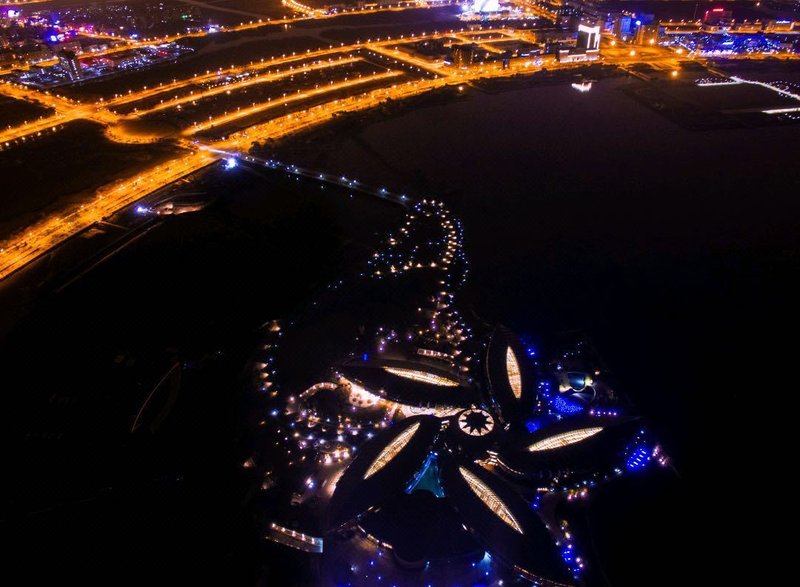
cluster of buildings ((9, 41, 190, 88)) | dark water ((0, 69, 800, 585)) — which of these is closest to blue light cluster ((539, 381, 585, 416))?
dark water ((0, 69, 800, 585))

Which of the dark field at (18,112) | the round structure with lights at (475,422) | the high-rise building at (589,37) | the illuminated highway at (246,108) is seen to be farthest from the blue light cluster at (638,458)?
the high-rise building at (589,37)

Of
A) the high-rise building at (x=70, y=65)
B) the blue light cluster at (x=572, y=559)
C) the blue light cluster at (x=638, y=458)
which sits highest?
the high-rise building at (x=70, y=65)

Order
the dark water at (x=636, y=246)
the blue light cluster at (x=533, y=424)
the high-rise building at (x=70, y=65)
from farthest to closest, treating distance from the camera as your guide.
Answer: the high-rise building at (x=70, y=65) < the blue light cluster at (x=533, y=424) < the dark water at (x=636, y=246)

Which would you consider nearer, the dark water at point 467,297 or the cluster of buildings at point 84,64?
the dark water at point 467,297

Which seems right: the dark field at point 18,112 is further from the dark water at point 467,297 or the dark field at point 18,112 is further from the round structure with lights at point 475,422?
the round structure with lights at point 475,422

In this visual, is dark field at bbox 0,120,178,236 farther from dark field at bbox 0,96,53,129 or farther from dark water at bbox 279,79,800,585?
dark water at bbox 279,79,800,585

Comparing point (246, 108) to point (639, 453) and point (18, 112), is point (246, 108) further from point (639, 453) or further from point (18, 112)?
point (639, 453)

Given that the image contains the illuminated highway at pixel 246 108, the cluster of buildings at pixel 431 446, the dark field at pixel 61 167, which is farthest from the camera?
the dark field at pixel 61 167

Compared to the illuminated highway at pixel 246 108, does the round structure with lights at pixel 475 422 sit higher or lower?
lower
